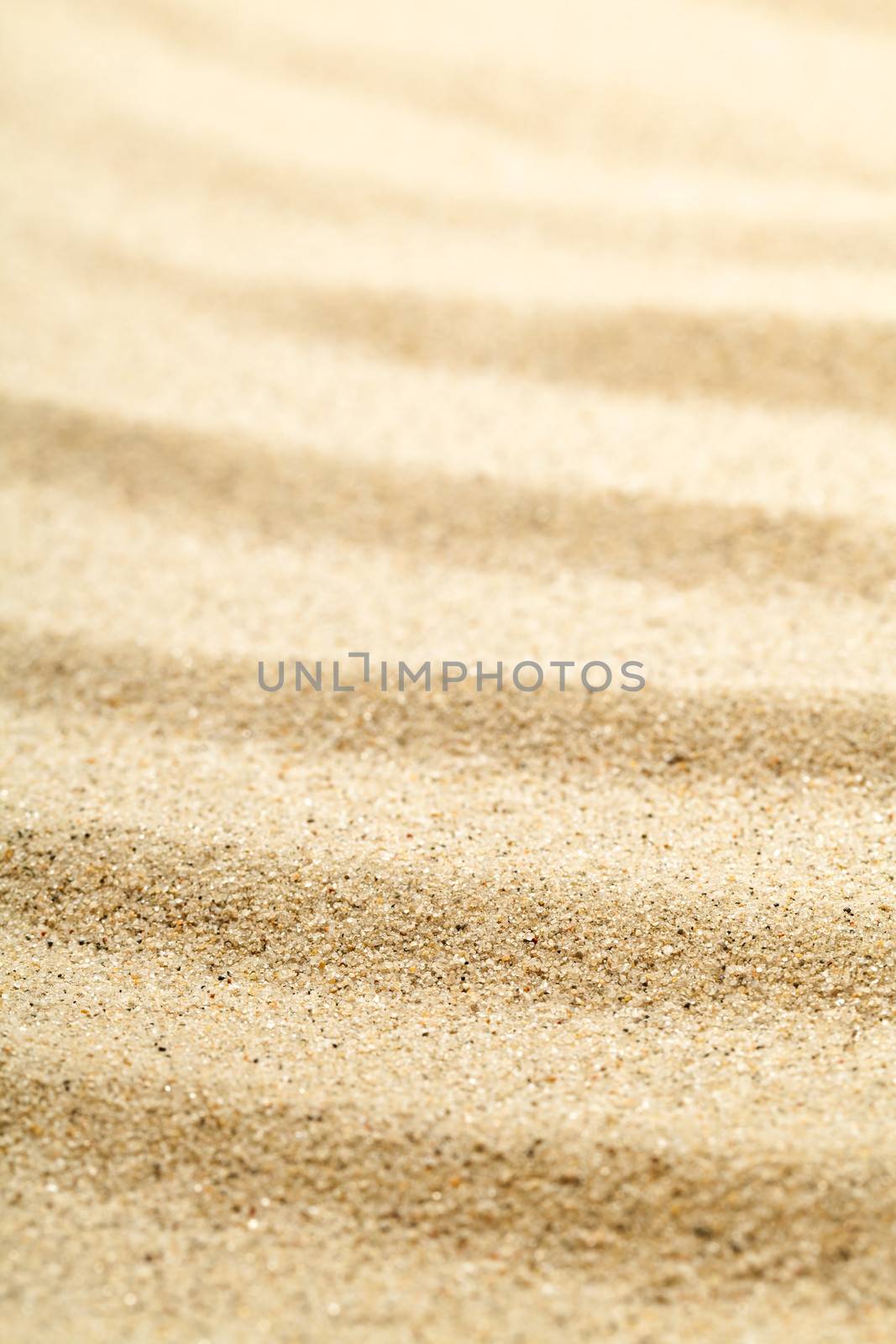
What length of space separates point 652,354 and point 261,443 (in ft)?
1.38

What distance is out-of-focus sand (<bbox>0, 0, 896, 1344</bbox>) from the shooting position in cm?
73

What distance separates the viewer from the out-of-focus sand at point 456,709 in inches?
28.7

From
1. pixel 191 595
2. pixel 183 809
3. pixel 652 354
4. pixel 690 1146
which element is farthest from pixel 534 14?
pixel 690 1146

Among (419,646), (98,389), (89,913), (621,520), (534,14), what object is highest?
(534,14)

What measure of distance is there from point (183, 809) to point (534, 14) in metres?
1.41

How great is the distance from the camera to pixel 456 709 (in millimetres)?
996

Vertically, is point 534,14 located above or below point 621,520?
above

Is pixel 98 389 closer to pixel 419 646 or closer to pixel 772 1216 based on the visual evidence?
pixel 419 646

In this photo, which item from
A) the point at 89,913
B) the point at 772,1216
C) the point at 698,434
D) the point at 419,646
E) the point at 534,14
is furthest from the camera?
the point at 534,14

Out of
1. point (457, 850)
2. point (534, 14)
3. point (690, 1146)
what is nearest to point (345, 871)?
point (457, 850)

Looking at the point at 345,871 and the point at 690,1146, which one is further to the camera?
the point at 345,871

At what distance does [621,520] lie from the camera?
1114mm

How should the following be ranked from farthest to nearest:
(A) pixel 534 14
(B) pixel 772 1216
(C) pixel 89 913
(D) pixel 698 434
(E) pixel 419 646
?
(A) pixel 534 14 < (D) pixel 698 434 < (E) pixel 419 646 < (C) pixel 89 913 < (B) pixel 772 1216

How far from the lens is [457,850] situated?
2.95 ft
